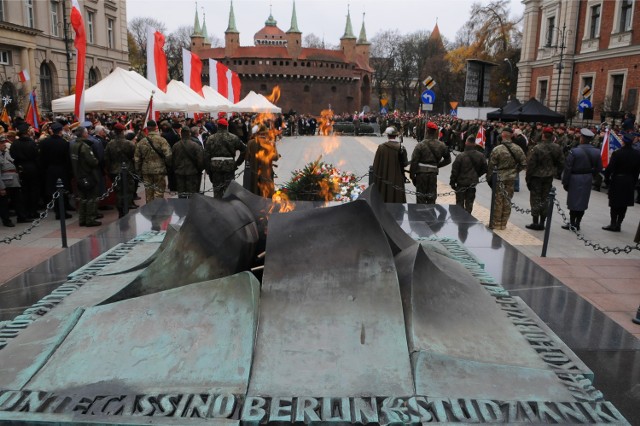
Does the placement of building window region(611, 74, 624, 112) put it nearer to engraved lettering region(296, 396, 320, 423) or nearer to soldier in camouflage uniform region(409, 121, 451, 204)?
soldier in camouflage uniform region(409, 121, 451, 204)

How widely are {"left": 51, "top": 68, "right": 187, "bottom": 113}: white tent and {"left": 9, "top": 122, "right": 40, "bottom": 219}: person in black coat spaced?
182 cm

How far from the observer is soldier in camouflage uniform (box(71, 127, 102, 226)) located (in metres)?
9.01

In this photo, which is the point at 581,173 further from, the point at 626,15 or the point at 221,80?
the point at 626,15

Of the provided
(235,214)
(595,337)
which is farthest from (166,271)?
(595,337)

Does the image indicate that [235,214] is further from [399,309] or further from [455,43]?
[455,43]

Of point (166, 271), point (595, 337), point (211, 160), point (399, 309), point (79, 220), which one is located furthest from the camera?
point (211, 160)

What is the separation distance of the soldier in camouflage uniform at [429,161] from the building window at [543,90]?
104ft

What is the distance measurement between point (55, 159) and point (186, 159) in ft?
7.69

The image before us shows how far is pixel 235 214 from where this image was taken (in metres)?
3.95

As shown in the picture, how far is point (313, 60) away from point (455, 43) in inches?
1036

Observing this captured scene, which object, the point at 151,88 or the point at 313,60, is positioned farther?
the point at 313,60

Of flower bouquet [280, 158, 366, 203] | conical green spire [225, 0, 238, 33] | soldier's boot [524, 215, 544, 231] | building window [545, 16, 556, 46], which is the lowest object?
soldier's boot [524, 215, 544, 231]

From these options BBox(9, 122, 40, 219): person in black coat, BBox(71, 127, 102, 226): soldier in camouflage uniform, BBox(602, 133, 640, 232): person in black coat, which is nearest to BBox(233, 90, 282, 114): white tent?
BBox(9, 122, 40, 219): person in black coat

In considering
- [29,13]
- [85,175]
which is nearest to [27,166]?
[85,175]
